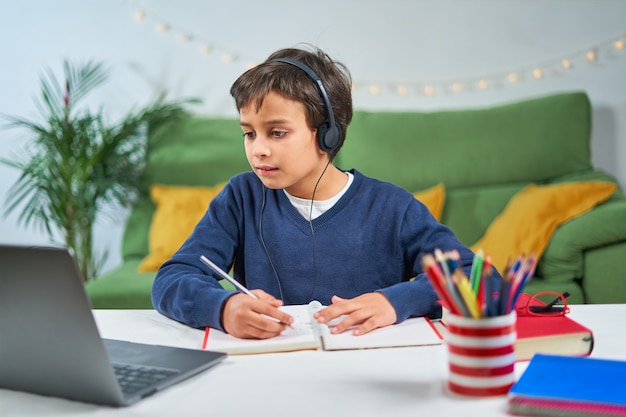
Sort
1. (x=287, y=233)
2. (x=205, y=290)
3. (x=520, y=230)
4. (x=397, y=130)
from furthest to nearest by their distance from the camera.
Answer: (x=397, y=130) → (x=520, y=230) → (x=287, y=233) → (x=205, y=290)

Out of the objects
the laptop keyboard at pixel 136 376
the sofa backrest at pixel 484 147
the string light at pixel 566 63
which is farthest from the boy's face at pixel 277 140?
the string light at pixel 566 63

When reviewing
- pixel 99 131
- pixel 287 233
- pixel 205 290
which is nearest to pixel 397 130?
pixel 99 131

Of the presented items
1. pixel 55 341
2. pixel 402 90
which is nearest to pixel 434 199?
pixel 402 90

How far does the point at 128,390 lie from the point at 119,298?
1.68m

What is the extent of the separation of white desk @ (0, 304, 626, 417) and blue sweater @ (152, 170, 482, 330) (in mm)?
424

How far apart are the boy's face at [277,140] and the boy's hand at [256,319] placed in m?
0.35

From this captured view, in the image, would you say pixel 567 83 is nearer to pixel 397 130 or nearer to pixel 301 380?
pixel 397 130

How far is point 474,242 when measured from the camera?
278 cm

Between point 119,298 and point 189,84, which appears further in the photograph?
point 189,84

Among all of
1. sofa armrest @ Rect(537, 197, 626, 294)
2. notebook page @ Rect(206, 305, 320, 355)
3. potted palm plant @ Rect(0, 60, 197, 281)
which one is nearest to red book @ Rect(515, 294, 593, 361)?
notebook page @ Rect(206, 305, 320, 355)

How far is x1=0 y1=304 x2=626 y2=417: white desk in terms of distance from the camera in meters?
0.76

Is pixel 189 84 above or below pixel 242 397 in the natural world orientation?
above

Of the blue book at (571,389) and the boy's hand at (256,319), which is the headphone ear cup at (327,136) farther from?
the blue book at (571,389)

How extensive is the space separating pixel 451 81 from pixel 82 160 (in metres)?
1.62
